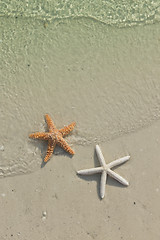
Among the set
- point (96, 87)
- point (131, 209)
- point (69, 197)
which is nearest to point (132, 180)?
point (131, 209)

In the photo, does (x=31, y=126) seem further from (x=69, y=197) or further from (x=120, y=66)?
(x=120, y=66)

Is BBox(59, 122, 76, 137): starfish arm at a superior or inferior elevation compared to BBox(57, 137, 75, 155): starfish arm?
superior

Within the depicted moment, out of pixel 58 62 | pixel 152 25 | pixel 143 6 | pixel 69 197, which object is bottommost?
pixel 69 197

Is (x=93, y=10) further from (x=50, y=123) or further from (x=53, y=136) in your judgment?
(x=53, y=136)

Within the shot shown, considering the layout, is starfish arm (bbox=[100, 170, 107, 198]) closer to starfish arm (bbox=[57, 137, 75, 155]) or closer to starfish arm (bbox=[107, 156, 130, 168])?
starfish arm (bbox=[107, 156, 130, 168])

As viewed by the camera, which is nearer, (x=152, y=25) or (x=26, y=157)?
(x=26, y=157)

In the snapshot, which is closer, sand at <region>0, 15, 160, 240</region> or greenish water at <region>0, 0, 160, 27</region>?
sand at <region>0, 15, 160, 240</region>

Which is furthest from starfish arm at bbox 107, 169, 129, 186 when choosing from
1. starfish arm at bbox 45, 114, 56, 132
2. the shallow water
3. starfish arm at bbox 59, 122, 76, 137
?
starfish arm at bbox 45, 114, 56, 132
